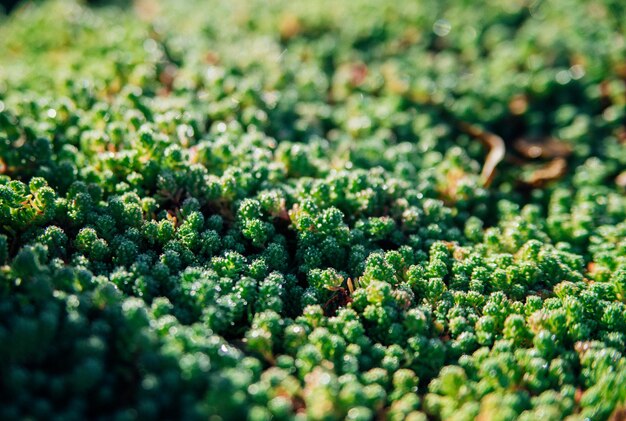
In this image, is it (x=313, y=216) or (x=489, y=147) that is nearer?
(x=313, y=216)

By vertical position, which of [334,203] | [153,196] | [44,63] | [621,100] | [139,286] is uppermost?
[44,63]

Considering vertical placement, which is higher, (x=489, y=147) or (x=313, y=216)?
(x=489, y=147)

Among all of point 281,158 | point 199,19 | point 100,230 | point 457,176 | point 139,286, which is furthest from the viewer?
point 199,19

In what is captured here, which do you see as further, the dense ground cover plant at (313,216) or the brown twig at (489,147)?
the brown twig at (489,147)

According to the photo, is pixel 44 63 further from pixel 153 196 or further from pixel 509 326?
pixel 509 326

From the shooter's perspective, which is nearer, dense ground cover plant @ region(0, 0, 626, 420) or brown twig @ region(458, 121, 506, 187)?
dense ground cover plant @ region(0, 0, 626, 420)

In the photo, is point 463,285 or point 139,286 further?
point 463,285

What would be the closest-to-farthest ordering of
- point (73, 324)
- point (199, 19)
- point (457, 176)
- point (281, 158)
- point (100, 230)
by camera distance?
1. point (73, 324)
2. point (100, 230)
3. point (281, 158)
4. point (457, 176)
5. point (199, 19)

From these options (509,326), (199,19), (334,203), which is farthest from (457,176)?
(199,19)
